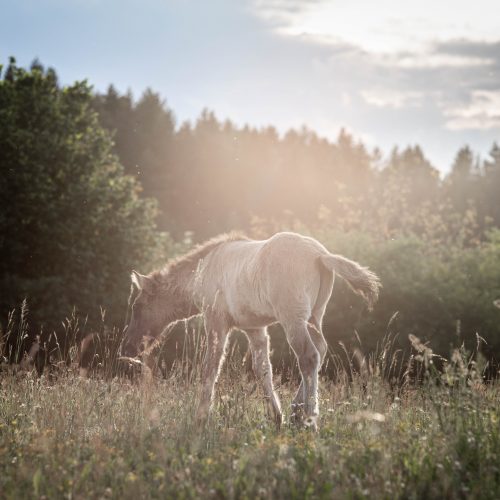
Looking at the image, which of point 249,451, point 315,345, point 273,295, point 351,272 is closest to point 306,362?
point 315,345

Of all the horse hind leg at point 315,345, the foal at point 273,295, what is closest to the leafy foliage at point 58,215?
the foal at point 273,295

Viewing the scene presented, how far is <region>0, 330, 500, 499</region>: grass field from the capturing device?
3857 mm

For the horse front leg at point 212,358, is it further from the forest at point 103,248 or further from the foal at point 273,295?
the forest at point 103,248

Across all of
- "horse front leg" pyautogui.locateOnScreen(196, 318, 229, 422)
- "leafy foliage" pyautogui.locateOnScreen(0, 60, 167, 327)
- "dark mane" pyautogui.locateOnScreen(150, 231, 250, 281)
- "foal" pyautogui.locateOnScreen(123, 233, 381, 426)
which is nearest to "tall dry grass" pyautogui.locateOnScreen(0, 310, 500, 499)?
"foal" pyautogui.locateOnScreen(123, 233, 381, 426)

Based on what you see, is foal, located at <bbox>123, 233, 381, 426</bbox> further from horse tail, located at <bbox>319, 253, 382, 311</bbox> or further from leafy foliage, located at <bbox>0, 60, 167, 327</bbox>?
leafy foliage, located at <bbox>0, 60, 167, 327</bbox>

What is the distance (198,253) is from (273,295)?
2.17 meters

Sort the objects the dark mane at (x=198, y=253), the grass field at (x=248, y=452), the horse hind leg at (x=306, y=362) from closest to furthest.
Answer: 1. the grass field at (x=248, y=452)
2. the horse hind leg at (x=306, y=362)
3. the dark mane at (x=198, y=253)

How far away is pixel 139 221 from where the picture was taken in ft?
66.8

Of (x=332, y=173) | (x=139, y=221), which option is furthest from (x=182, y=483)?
(x=332, y=173)

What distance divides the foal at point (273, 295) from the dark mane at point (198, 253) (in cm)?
2

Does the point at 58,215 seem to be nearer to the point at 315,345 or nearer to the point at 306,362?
the point at 315,345

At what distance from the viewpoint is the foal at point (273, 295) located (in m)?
6.25

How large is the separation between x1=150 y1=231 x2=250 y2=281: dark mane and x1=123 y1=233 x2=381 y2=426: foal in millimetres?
20

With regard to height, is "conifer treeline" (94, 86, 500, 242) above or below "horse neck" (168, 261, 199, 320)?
above
